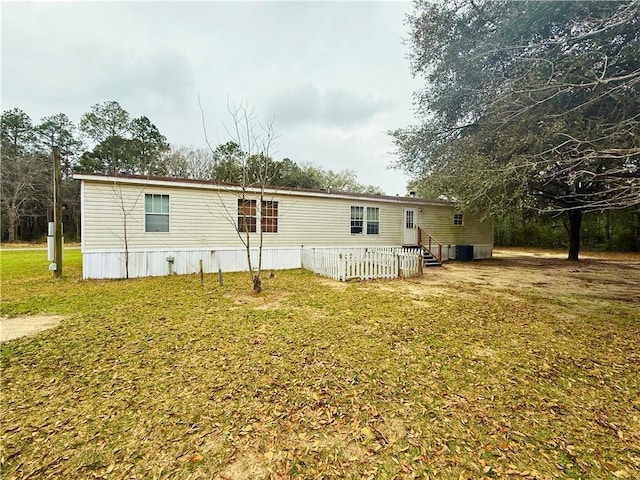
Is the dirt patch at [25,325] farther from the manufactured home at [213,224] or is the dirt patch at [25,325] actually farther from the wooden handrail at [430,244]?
the wooden handrail at [430,244]

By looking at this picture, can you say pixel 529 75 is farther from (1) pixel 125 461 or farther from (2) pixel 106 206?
(2) pixel 106 206

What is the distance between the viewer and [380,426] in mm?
2361

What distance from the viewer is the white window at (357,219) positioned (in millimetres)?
12828

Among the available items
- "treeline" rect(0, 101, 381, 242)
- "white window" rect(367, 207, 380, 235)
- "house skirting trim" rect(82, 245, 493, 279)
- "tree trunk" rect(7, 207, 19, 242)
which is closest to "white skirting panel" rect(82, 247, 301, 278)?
"house skirting trim" rect(82, 245, 493, 279)

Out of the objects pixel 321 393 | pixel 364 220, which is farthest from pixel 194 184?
pixel 321 393

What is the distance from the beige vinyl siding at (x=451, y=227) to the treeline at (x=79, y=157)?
1558 centimetres

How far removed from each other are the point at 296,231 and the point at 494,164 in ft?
22.9

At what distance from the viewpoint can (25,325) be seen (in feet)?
15.2

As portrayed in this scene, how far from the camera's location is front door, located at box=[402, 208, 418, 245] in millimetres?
14109

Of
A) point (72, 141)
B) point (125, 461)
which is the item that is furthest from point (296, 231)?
point (72, 141)

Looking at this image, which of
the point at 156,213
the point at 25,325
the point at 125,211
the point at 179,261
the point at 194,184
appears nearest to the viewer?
the point at 25,325

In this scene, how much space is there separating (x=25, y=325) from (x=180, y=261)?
16.8ft

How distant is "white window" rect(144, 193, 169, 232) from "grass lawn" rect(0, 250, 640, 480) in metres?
3.93

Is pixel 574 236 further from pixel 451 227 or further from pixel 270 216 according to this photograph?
pixel 270 216
